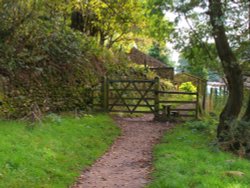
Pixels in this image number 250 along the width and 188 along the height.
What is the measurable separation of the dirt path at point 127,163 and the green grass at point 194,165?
35 centimetres

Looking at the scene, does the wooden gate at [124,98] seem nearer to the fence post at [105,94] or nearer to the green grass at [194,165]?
the fence post at [105,94]

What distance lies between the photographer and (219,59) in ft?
43.7

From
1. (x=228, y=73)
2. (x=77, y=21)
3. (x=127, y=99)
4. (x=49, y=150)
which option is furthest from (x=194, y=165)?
(x=77, y=21)

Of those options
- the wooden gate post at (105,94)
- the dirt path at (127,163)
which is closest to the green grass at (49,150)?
the dirt path at (127,163)

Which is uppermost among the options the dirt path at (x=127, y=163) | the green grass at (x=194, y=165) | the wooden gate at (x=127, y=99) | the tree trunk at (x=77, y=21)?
the tree trunk at (x=77, y=21)

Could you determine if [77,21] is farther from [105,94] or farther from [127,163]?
[127,163]

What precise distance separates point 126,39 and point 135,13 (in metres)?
12.3

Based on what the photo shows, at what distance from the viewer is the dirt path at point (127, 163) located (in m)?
8.41

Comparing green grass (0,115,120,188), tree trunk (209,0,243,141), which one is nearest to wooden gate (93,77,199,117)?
green grass (0,115,120,188)

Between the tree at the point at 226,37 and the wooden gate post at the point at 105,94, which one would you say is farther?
the wooden gate post at the point at 105,94

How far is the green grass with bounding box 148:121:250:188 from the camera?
765 centimetres

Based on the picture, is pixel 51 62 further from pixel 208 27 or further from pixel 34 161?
pixel 34 161

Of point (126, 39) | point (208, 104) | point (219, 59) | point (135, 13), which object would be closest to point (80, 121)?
point (219, 59)

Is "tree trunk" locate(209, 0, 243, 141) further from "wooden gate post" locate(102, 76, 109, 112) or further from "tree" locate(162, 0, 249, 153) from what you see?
"wooden gate post" locate(102, 76, 109, 112)
